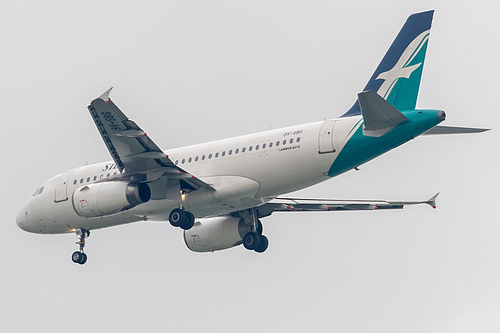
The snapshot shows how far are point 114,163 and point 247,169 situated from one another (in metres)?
6.72

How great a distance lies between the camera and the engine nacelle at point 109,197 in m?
40.7

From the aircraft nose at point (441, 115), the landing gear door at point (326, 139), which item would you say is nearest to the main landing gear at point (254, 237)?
the landing gear door at point (326, 139)

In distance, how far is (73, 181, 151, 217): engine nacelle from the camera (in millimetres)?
40719

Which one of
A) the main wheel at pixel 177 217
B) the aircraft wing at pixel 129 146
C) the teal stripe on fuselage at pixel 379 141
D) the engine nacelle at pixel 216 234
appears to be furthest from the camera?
the engine nacelle at pixel 216 234

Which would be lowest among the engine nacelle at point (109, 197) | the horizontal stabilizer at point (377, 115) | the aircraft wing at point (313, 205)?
the engine nacelle at point (109, 197)

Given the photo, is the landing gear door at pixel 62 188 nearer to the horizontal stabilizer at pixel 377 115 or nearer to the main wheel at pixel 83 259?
the main wheel at pixel 83 259

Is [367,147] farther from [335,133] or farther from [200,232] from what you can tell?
[200,232]

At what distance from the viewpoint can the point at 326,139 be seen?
128 ft

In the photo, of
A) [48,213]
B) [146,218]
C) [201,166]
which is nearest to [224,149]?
[201,166]

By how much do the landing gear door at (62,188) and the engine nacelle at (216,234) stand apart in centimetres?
560

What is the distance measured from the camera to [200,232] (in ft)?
154

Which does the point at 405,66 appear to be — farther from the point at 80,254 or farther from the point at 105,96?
the point at 80,254

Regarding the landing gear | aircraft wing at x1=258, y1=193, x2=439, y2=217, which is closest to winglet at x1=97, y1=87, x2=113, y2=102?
the landing gear

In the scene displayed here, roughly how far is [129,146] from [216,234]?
786cm
